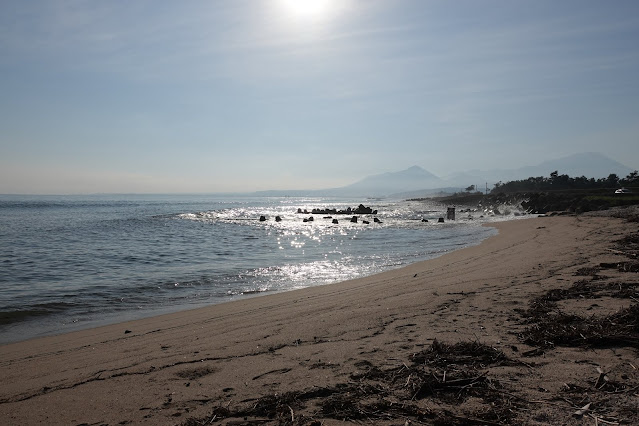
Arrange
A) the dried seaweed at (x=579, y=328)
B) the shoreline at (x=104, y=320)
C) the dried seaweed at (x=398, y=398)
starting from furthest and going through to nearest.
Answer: the shoreline at (x=104, y=320)
the dried seaweed at (x=579, y=328)
the dried seaweed at (x=398, y=398)

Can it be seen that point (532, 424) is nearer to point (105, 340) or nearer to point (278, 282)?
point (105, 340)

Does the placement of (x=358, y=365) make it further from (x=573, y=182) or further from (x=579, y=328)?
(x=573, y=182)

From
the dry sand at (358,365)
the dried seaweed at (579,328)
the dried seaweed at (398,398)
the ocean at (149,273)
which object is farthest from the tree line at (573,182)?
the dried seaweed at (398,398)

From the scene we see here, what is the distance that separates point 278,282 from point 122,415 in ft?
28.6

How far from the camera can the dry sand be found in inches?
128

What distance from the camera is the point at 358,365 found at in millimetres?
4199

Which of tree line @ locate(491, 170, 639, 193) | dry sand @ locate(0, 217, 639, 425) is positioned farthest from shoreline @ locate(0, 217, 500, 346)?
tree line @ locate(491, 170, 639, 193)

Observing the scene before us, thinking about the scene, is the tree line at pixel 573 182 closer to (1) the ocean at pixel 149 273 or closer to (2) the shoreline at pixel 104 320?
(1) the ocean at pixel 149 273

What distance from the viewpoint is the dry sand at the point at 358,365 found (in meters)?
3.25

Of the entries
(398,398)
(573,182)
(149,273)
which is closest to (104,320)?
(149,273)

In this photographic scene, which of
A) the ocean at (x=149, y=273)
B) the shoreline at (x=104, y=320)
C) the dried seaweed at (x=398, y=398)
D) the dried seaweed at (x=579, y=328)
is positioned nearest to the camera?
the dried seaweed at (x=398, y=398)

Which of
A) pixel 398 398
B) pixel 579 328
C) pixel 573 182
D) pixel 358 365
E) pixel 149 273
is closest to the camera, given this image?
pixel 398 398

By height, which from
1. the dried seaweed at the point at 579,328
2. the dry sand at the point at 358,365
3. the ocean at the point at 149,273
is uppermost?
the dried seaweed at the point at 579,328

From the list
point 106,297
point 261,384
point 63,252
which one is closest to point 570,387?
point 261,384
